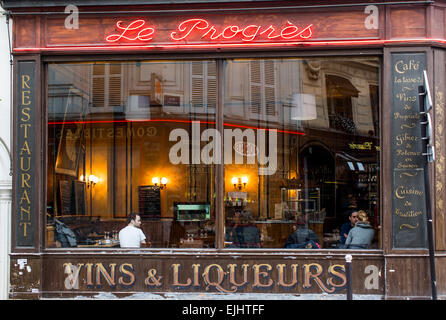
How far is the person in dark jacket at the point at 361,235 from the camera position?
29.8 ft

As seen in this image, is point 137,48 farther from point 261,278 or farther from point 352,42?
point 261,278

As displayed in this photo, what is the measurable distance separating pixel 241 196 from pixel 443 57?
4.15 m

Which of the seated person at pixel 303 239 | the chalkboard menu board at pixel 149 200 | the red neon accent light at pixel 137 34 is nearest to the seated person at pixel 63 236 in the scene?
the chalkboard menu board at pixel 149 200

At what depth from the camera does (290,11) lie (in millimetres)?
9008

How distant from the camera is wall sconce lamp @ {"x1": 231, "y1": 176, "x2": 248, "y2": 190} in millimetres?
10073

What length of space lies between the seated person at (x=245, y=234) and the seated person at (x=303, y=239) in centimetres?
55

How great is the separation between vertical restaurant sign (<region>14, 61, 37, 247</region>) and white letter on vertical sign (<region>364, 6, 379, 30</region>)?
548 centimetres

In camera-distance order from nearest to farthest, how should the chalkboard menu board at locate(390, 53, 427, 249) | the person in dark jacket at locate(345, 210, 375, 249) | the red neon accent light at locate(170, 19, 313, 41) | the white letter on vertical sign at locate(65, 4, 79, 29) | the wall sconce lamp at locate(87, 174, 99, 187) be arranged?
the chalkboard menu board at locate(390, 53, 427, 249) → the red neon accent light at locate(170, 19, 313, 41) → the person in dark jacket at locate(345, 210, 375, 249) → the white letter on vertical sign at locate(65, 4, 79, 29) → the wall sconce lamp at locate(87, 174, 99, 187)

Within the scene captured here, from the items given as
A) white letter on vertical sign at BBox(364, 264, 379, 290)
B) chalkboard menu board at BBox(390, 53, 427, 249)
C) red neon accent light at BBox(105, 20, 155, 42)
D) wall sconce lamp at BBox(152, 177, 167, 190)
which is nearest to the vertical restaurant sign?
red neon accent light at BBox(105, 20, 155, 42)

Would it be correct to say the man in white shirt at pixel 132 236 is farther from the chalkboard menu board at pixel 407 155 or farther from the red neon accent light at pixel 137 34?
the chalkboard menu board at pixel 407 155

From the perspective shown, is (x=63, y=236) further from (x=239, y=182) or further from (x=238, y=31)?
(x=238, y=31)

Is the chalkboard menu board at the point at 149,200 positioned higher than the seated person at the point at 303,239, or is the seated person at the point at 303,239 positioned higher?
the chalkboard menu board at the point at 149,200

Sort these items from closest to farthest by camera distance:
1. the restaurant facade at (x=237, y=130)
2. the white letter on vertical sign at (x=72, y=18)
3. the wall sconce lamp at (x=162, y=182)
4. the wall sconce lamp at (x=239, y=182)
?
the restaurant facade at (x=237, y=130) < the white letter on vertical sign at (x=72, y=18) < the wall sconce lamp at (x=239, y=182) < the wall sconce lamp at (x=162, y=182)

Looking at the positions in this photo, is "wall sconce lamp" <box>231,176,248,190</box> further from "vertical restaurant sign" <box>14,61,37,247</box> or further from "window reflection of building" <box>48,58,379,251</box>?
"vertical restaurant sign" <box>14,61,37,247</box>
